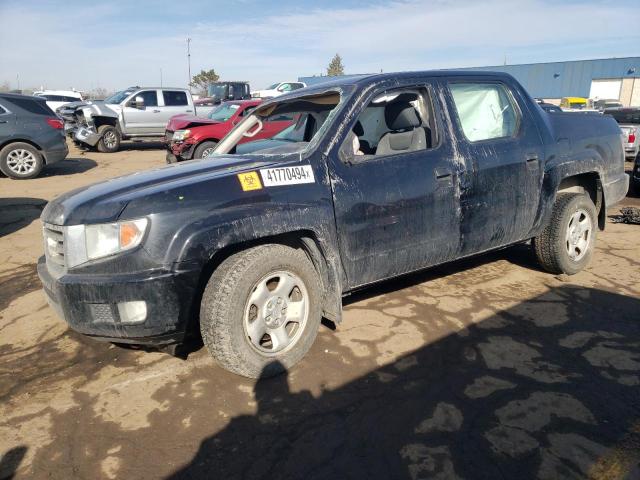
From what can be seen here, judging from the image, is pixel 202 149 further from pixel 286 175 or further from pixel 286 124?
pixel 286 175

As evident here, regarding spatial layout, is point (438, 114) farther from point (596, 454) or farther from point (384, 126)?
point (596, 454)

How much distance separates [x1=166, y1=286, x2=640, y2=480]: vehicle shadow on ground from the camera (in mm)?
2191

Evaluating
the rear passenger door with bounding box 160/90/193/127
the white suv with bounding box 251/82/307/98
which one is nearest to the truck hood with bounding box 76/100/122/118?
the rear passenger door with bounding box 160/90/193/127

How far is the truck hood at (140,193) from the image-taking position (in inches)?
102

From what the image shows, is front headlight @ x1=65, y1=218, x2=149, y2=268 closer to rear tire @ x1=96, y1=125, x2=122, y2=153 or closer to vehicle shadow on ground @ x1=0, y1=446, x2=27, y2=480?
vehicle shadow on ground @ x1=0, y1=446, x2=27, y2=480

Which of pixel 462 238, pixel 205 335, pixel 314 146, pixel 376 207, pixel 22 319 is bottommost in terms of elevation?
pixel 22 319

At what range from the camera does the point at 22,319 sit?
3.90 m

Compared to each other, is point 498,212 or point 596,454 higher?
point 498,212

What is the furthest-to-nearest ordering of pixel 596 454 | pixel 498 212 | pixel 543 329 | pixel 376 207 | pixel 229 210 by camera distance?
pixel 498 212, pixel 543 329, pixel 376 207, pixel 229 210, pixel 596 454

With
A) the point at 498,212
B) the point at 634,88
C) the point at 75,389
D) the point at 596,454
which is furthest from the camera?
the point at 634,88

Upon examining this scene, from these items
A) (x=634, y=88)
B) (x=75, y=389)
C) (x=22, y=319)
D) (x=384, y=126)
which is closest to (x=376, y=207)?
(x=384, y=126)

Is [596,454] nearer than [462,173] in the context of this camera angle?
Yes

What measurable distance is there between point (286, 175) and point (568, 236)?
296cm

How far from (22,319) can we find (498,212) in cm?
393
